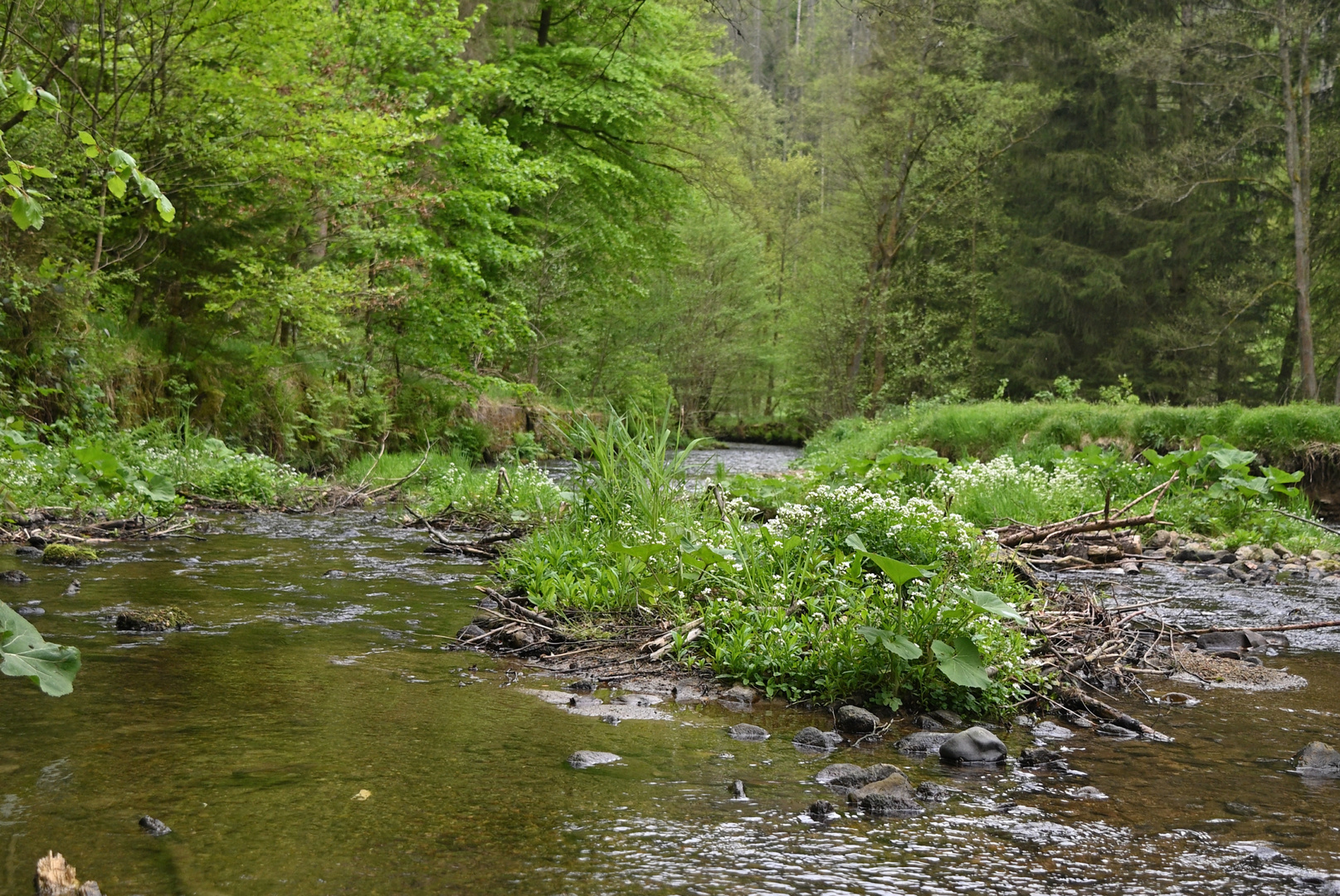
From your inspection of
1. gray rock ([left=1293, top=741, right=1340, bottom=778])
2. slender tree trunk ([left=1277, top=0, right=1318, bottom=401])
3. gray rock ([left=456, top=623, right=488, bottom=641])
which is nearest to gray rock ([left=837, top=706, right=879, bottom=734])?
gray rock ([left=1293, top=741, right=1340, bottom=778])

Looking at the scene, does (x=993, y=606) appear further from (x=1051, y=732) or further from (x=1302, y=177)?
(x=1302, y=177)

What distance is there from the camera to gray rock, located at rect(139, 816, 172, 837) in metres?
2.52

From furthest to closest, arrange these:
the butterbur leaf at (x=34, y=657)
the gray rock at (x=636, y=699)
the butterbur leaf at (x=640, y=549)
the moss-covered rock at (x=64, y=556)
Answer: the moss-covered rock at (x=64, y=556), the butterbur leaf at (x=640, y=549), the gray rock at (x=636, y=699), the butterbur leaf at (x=34, y=657)

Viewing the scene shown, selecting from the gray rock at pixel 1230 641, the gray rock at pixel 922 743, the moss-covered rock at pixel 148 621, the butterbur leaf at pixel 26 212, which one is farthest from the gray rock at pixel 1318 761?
the moss-covered rock at pixel 148 621

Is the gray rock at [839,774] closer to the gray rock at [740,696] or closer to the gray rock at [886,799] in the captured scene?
the gray rock at [886,799]

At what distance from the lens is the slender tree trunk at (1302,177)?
20859 millimetres

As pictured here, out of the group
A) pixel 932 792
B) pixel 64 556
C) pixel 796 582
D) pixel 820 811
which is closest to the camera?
pixel 820 811

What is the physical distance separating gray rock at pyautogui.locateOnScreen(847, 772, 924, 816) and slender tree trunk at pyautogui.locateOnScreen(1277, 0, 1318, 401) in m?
21.6

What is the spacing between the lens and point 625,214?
75.7 ft

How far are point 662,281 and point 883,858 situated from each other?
31034 mm

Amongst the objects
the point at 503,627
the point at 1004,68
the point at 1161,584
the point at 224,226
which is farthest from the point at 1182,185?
the point at 503,627

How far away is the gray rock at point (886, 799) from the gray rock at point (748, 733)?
0.71 m

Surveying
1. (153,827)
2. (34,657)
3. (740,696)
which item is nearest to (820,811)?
(740,696)

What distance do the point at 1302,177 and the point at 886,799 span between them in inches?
939
